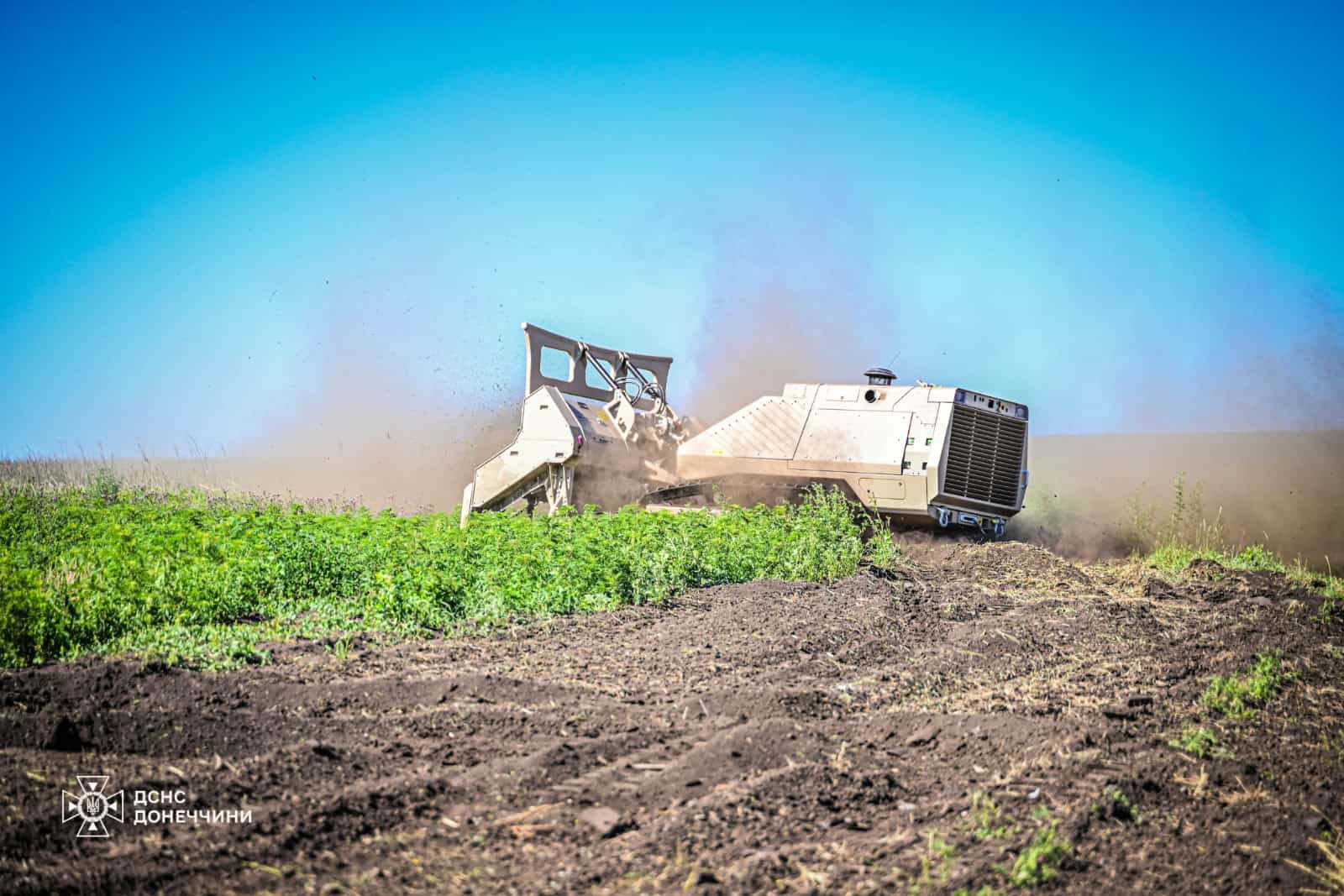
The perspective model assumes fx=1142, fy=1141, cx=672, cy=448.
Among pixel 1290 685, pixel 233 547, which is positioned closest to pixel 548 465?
pixel 233 547

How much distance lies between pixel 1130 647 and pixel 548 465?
361 inches

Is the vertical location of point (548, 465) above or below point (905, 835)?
above

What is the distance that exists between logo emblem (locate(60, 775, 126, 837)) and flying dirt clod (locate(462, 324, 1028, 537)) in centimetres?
1006

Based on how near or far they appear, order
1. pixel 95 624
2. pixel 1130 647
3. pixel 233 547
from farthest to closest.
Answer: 1. pixel 233 547
2. pixel 1130 647
3. pixel 95 624

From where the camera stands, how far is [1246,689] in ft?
20.8

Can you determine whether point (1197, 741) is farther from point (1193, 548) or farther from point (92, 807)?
point (1193, 548)

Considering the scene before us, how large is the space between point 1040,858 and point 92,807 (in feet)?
10.8

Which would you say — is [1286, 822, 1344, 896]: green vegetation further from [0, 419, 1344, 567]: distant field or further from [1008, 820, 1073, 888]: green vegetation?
[0, 419, 1344, 567]: distant field

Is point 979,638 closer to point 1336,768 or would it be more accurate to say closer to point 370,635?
point 1336,768

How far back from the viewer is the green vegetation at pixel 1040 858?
3.67 metres

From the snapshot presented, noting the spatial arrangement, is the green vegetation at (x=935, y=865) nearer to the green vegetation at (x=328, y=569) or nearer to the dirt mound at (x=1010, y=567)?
the green vegetation at (x=328, y=569)

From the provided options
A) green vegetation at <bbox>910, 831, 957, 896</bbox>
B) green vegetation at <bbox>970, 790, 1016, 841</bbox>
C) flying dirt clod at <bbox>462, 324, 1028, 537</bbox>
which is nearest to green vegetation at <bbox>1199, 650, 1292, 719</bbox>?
green vegetation at <bbox>970, 790, 1016, 841</bbox>

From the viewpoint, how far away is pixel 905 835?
4047mm

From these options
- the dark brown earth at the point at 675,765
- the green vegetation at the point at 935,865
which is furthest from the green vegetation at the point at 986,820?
the green vegetation at the point at 935,865
